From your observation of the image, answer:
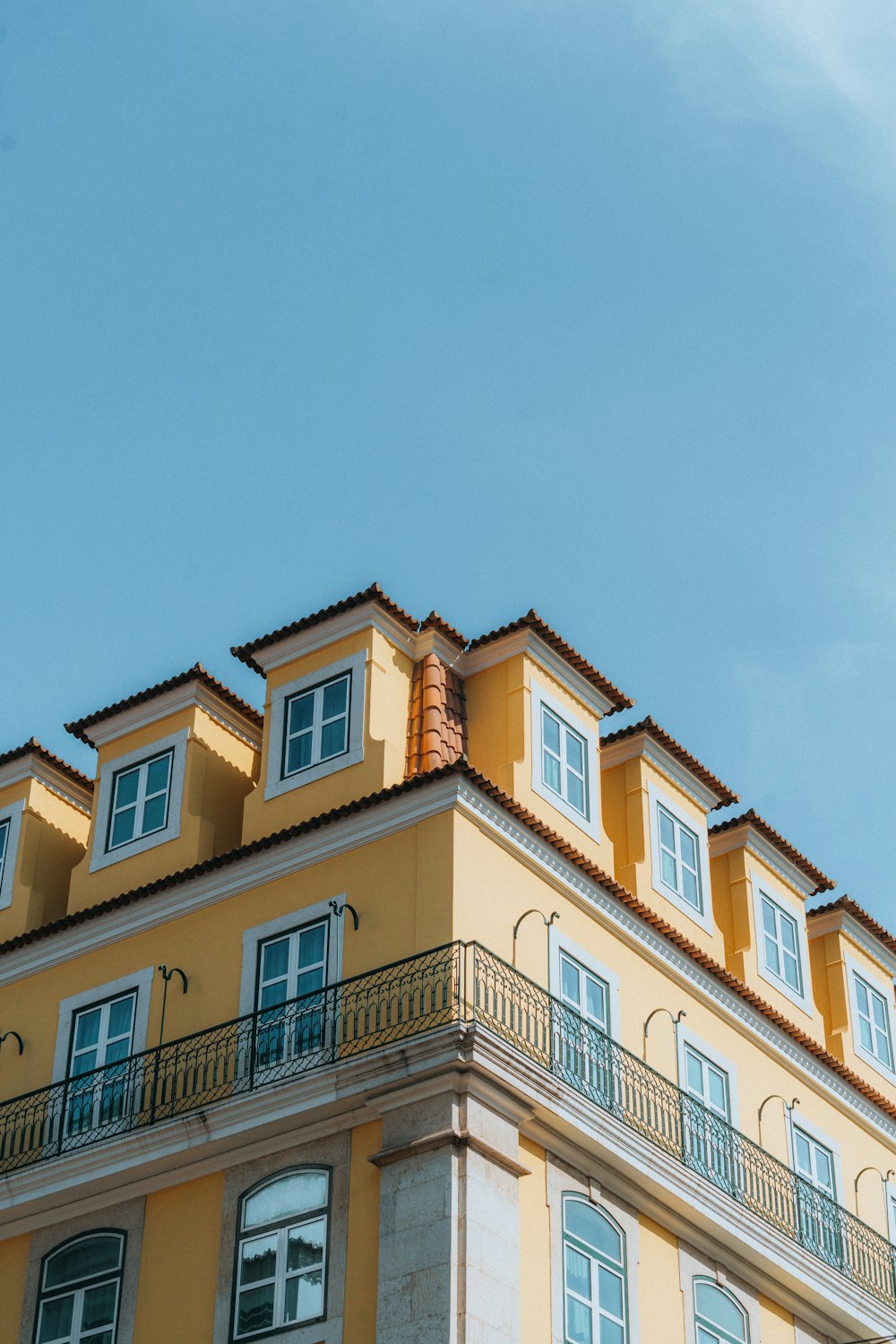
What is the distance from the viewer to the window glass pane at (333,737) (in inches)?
1077

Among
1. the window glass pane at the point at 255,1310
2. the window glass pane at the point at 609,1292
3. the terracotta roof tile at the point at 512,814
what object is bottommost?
the window glass pane at the point at 255,1310

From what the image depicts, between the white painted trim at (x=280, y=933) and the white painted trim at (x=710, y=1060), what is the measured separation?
4.86 m

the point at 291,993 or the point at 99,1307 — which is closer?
the point at 99,1307

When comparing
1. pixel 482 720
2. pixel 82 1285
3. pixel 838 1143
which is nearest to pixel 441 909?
pixel 482 720

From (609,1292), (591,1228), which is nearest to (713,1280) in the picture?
(609,1292)

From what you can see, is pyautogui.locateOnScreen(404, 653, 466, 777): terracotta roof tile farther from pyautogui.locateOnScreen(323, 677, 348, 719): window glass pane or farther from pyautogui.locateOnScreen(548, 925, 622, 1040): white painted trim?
pyautogui.locateOnScreen(548, 925, 622, 1040): white painted trim

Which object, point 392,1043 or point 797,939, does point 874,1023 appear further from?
point 392,1043

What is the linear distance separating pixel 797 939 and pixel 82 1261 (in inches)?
458

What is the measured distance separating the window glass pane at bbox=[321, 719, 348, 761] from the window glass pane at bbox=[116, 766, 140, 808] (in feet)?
9.45

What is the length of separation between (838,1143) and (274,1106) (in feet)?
31.5

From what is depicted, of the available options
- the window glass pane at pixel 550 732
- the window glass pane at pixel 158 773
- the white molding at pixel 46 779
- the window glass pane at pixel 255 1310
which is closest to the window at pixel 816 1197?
the window glass pane at pixel 550 732

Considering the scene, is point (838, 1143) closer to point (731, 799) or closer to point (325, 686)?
point (731, 799)

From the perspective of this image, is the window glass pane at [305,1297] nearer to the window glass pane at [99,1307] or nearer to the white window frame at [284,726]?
the window glass pane at [99,1307]

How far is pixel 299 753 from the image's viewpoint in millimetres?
27750
